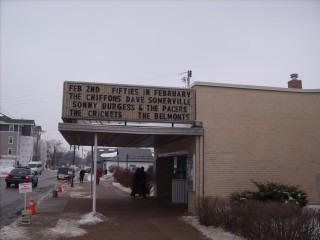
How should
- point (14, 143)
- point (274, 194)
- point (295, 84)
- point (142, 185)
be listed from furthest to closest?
Result: 1. point (14, 143)
2. point (142, 185)
3. point (295, 84)
4. point (274, 194)

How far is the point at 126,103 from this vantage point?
14750mm

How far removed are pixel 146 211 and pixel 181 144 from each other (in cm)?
308

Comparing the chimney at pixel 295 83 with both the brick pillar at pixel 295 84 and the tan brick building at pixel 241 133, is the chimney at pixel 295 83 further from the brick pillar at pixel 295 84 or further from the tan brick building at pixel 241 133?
the tan brick building at pixel 241 133

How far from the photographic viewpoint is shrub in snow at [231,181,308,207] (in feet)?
44.2

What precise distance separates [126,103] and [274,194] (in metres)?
6.07

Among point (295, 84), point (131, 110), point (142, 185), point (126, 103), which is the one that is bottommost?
point (142, 185)

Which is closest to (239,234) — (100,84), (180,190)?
(100,84)

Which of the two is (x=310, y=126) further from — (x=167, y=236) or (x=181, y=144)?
(x=167, y=236)

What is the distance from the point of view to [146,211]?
627 inches

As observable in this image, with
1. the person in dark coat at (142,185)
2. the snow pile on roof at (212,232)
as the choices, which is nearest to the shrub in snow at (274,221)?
the snow pile on roof at (212,232)

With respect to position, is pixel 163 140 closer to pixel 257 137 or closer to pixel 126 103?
pixel 126 103

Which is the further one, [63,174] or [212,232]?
[63,174]

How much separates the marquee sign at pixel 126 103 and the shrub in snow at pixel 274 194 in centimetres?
328

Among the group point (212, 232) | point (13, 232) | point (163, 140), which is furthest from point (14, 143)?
point (212, 232)
